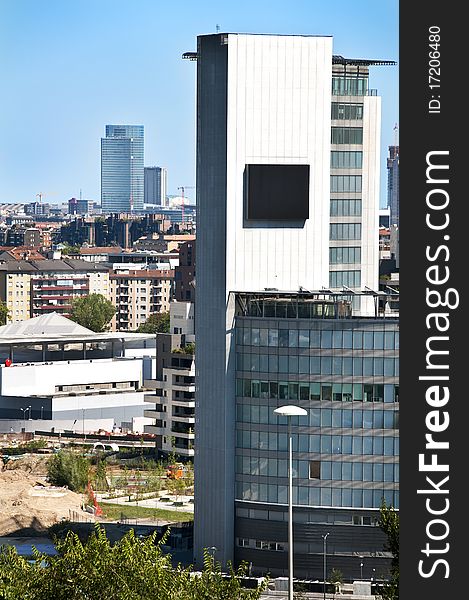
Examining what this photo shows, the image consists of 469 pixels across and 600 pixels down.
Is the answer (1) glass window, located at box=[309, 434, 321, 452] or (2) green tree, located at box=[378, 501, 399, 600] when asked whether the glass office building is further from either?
(2) green tree, located at box=[378, 501, 399, 600]

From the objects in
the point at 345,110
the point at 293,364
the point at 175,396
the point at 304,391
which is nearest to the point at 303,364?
the point at 293,364

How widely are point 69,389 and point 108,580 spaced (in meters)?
86.9

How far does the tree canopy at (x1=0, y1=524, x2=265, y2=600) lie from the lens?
85.1 ft

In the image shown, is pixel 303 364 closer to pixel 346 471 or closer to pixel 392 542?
pixel 346 471

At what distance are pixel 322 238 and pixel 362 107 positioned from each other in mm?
5367

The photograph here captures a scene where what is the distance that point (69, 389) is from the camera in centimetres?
11244

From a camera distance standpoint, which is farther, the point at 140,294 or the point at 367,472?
the point at 140,294

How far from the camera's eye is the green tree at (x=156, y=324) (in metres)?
165

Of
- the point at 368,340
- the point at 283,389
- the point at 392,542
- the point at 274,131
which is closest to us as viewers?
the point at 392,542

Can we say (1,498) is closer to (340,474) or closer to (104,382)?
(340,474)

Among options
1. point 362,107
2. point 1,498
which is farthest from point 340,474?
point 1,498

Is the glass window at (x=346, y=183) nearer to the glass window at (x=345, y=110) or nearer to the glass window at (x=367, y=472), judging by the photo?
the glass window at (x=345, y=110)

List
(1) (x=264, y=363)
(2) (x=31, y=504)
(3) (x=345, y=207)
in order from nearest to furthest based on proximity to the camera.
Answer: (1) (x=264, y=363) → (3) (x=345, y=207) → (2) (x=31, y=504)

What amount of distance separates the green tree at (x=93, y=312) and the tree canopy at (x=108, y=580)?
14400 cm
